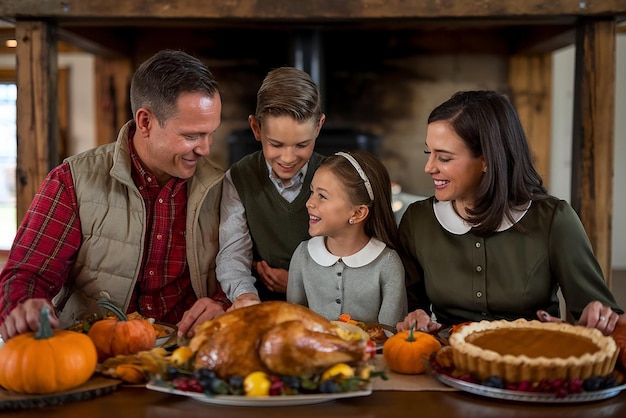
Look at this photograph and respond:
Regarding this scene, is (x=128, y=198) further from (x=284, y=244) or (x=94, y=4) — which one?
(x=94, y=4)

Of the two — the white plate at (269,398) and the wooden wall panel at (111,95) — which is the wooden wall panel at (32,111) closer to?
the wooden wall panel at (111,95)

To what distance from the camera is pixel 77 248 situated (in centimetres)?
222

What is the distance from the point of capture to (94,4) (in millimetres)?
3572

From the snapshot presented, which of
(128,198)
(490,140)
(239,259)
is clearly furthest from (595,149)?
(128,198)

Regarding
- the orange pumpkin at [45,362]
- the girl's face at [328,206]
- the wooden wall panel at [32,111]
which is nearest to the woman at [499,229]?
the girl's face at [328,206]

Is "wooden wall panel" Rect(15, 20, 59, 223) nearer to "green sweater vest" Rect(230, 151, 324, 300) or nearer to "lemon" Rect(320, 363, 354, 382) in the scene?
"green sweater vest" Rect(230, 151, 324, 300)

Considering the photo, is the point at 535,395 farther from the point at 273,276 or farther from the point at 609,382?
the point at 273,276

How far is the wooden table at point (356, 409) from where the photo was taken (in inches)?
52.2

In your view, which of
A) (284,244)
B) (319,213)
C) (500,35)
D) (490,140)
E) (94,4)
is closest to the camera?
(490,140)

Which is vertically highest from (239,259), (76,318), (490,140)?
(490,140)

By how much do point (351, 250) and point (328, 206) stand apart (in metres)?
0.16

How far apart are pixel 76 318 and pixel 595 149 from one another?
2.56 meters

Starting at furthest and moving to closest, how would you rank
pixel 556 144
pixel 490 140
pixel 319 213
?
pixel 556 144 < pixel 319 213 < pixel 490 140

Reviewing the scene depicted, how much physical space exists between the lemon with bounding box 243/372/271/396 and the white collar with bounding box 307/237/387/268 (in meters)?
0.91
